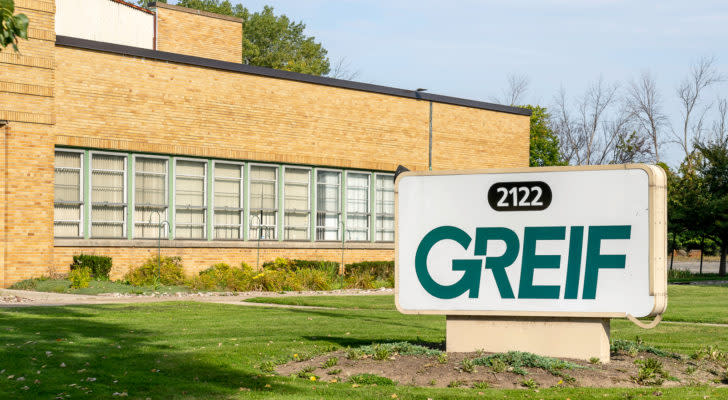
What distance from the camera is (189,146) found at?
28031 millimetres

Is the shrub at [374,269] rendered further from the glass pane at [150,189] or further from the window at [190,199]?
the glass pane at [150,189]

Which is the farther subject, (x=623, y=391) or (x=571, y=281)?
(x=571, y=281)

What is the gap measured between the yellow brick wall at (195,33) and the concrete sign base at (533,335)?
26.7m

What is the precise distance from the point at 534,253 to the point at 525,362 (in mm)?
1425

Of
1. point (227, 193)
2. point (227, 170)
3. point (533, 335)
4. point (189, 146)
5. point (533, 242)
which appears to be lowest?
point (533, 335)

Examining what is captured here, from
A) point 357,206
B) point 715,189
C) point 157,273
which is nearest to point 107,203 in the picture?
point 157,273

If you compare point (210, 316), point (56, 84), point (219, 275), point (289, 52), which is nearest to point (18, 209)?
point (56, 84)

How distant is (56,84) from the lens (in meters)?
25.4

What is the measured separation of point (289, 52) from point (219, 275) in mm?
51913

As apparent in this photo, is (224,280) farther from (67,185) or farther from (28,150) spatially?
(28,150)

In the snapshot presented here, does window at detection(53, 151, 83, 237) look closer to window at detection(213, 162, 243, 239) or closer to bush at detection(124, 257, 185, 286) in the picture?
bush at detection(124, 257, 185, 286)

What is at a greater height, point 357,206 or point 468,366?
point 357,206

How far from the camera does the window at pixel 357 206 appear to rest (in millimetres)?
32500

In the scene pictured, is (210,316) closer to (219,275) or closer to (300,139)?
(219,275)
